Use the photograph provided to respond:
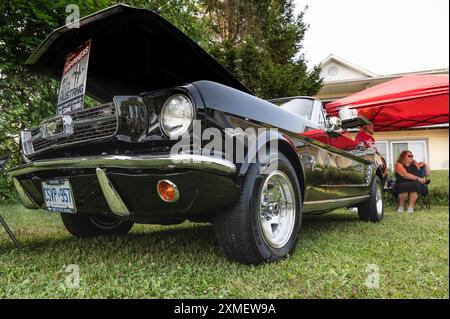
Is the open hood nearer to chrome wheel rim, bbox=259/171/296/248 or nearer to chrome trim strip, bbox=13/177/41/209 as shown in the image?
chrome wheel rim, bbox=259/171/296/248

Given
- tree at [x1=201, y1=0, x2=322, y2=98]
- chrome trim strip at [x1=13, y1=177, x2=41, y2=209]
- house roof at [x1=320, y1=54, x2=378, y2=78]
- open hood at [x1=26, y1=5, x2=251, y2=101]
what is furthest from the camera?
house roof at [x1=320, y1=54, x2=378, y2=78]

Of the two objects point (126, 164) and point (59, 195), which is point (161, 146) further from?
point (59, 195)

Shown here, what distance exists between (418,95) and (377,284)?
469 centimetres

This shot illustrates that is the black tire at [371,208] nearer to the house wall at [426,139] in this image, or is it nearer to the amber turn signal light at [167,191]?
the amber turn signal light at [167,191]

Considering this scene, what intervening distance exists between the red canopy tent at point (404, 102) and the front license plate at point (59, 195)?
→ 5.12 m

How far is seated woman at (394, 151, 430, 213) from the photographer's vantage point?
24.1ft

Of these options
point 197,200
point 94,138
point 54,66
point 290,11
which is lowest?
point 197,200

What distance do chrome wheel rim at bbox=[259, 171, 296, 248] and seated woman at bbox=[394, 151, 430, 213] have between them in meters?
5.36

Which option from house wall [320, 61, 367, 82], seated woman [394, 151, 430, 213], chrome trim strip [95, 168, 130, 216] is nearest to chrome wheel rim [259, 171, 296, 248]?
chrome trim strip [95, 168, 130, 216]

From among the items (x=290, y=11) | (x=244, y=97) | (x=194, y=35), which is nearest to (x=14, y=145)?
(x=194, y=35)

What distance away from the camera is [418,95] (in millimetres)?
5855

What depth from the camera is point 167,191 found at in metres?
2.02

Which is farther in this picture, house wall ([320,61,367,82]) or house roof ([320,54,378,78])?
house wall ([320,61,367,82])
